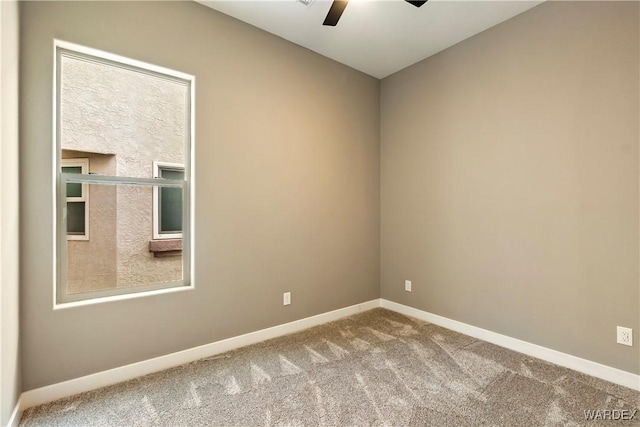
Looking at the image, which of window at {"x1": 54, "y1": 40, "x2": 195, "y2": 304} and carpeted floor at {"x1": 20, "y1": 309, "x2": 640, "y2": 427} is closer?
carpeted floor at {"x1": 20, "y1": 309, "x2": 640, "y2": 427}

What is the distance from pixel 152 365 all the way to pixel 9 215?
4.46 ft

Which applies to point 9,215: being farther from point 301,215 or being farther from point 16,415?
point 301,215

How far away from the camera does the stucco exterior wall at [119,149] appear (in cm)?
212

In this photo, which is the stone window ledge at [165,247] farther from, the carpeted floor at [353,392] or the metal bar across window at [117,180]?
the carpeted floor at [353,392]

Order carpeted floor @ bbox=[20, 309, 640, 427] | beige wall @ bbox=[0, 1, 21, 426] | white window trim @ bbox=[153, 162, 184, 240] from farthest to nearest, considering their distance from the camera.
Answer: white window trim @ bbox=[153, 162, 184, 240], carpeted floor @ bbox=[20, 309, 640, 427], beige wall @ bbox=[0, 1, 21, 426]

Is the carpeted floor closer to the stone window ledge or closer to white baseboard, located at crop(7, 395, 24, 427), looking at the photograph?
white baseboard, located at crop(7, 395, 24, 427)

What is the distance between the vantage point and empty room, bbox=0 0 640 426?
1877 millimetres

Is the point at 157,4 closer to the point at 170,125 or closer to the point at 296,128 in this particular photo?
the point at 170,125

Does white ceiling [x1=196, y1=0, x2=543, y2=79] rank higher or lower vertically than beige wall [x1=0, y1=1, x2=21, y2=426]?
higher

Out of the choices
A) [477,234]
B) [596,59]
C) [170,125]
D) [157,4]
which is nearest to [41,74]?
[170,125]

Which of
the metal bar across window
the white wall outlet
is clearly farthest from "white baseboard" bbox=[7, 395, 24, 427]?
the white wall outlet

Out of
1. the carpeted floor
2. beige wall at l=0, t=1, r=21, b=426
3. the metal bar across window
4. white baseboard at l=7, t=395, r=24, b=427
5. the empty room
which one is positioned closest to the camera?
beige wall at l=0, t=1, r=21, b=426

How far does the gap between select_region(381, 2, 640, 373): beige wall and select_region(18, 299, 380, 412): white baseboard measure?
1486 mm

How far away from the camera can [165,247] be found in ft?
8.26
